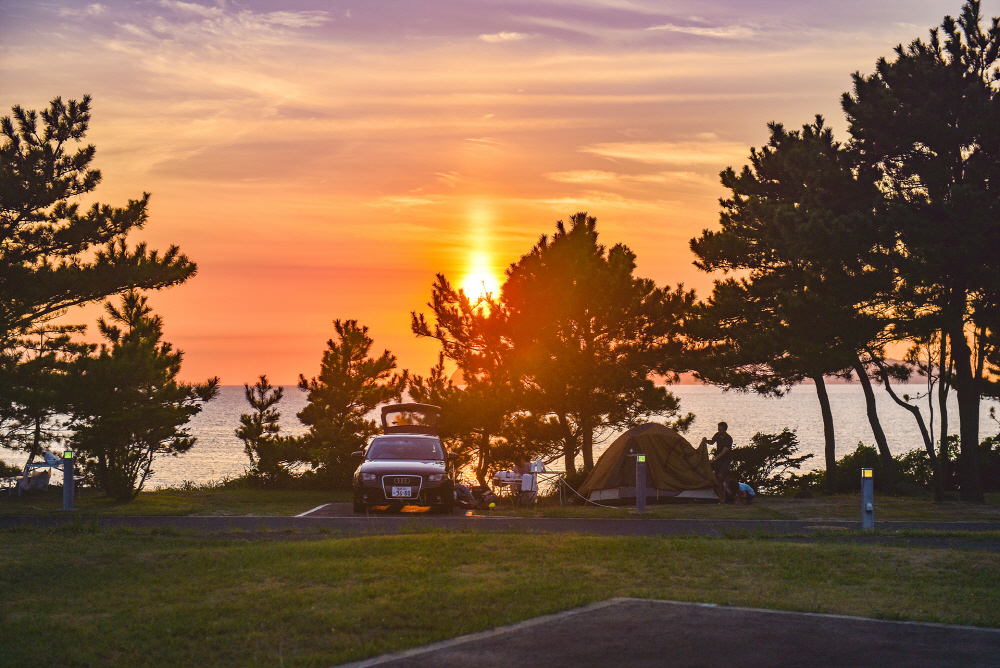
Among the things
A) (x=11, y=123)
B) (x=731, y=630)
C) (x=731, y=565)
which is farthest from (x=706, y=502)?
(x=11, y=123)

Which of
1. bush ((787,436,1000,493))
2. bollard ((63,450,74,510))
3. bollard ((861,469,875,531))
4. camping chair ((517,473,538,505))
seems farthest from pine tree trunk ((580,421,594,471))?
bollard ((63,450,74,510))

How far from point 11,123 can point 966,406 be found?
25.5 metres

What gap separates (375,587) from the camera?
852 cm

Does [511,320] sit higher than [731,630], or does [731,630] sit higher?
[511,320]

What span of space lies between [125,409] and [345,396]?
8.55 metres

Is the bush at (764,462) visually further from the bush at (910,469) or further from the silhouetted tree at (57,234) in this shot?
the silhouetted tree at (57,234)

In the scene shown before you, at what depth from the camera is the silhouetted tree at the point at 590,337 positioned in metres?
27.6

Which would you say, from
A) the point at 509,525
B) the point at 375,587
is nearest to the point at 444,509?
the point at 509,525

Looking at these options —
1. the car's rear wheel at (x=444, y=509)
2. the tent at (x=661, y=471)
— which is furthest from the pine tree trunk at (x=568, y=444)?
the car's rear wheel at (x=444, y=509)

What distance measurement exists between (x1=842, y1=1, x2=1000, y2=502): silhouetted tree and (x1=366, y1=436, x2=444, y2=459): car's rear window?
11.2m

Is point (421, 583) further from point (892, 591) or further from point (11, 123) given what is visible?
point (11, 123)

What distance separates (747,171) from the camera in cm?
2859

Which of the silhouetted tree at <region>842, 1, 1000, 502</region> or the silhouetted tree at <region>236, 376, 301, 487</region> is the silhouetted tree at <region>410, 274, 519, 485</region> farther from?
→ the silhouetted tree at <region>842, 1, 1000, 502</region>

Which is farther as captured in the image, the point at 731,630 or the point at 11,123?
the point at 11,123
